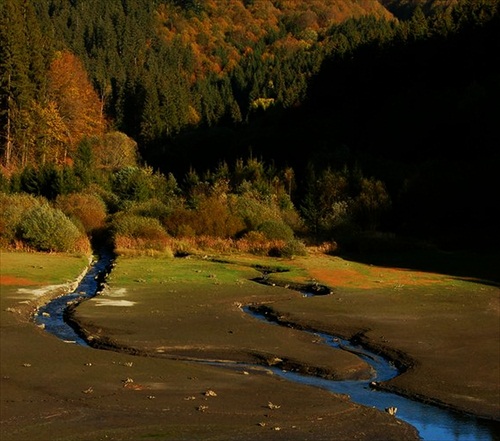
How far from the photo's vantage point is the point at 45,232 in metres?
49.4

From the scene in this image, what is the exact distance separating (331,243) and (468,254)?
10112mm

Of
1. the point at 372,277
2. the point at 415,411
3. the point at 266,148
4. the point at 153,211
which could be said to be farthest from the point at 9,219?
the point at 266,148

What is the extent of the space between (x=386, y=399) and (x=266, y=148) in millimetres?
98022

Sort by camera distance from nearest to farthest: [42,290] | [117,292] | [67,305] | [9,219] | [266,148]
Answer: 1. [67,305]
2. [117,292]
3. [42,290]
4. [9,219]
5. [266,148]

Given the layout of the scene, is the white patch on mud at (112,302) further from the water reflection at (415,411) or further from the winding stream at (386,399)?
the water reflection at (415,411)

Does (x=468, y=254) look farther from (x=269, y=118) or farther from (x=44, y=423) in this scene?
(x=269, y=118)

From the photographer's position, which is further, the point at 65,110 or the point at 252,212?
the point at 65,110

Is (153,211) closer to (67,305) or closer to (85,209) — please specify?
(85,209)

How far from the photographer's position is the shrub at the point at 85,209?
202ft

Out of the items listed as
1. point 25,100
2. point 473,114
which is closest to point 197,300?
point 25,100

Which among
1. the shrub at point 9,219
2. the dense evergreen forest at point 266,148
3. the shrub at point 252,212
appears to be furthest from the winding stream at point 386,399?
the shrub at point 252,212

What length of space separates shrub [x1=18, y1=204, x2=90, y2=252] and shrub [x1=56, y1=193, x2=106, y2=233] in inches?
332

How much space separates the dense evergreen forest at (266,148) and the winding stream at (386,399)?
2680 cm

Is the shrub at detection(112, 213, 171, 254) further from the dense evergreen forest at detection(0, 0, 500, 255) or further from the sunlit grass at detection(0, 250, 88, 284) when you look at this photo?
the sunlit grass at detection(0, 250, 88, 284)
